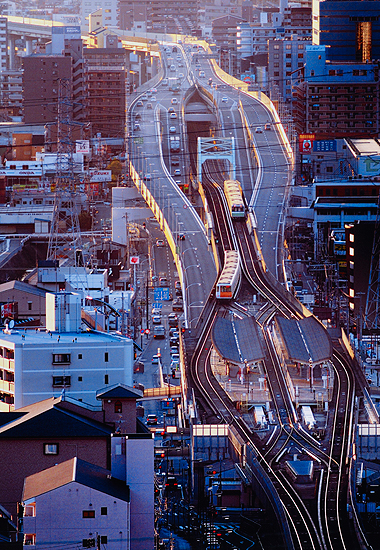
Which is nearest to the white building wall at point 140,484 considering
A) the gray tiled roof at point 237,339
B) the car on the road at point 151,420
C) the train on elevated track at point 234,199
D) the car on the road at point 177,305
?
the car on the road at point 151,420

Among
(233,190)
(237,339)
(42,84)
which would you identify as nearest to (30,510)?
(237,339)

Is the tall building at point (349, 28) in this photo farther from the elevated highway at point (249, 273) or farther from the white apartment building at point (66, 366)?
the white apartment building at point (66, 366)

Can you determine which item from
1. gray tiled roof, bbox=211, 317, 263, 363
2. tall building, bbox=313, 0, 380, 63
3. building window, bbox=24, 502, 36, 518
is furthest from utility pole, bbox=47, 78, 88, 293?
tall building, bbox=313, 0, 380, 63

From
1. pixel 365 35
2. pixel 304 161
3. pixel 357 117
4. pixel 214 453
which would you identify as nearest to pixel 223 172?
pixel 304 161

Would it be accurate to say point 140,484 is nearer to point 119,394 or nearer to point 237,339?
point 119,394

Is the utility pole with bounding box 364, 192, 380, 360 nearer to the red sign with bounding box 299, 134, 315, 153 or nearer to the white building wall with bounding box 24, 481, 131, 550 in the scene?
the white building wall with bounding box 24, 481, 131, 550
